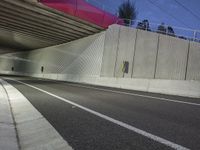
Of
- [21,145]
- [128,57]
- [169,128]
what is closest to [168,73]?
[128,57]

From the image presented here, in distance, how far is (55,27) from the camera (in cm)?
3634

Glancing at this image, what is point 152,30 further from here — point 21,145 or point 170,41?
point 21,145

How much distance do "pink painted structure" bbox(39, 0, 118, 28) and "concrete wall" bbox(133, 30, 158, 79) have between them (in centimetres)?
571

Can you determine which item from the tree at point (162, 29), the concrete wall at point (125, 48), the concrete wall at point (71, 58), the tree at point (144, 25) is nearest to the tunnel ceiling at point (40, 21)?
Answer: the concrete wall at point (71, 58)

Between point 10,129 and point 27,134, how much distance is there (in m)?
0.48

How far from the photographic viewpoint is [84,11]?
31.5 m

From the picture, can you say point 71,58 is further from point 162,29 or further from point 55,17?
point 162,29

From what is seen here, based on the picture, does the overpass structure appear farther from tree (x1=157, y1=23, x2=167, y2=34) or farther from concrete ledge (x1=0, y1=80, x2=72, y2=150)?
concrete ledge (x1=0, y1=80, x2=72, y2=150)

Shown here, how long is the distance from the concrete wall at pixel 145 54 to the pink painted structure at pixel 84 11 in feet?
18.7

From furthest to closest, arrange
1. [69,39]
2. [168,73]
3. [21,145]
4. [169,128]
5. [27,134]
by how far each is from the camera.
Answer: [69,39], [168,73], [169,128], [27,134], [21,145]

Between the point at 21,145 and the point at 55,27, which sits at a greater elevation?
the point at 55,27

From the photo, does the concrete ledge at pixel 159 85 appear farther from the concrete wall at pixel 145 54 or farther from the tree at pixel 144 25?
the tree at pixel 144 25

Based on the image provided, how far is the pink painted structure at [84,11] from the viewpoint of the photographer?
94.8 ft

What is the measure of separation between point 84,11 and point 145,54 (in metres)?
8.00
